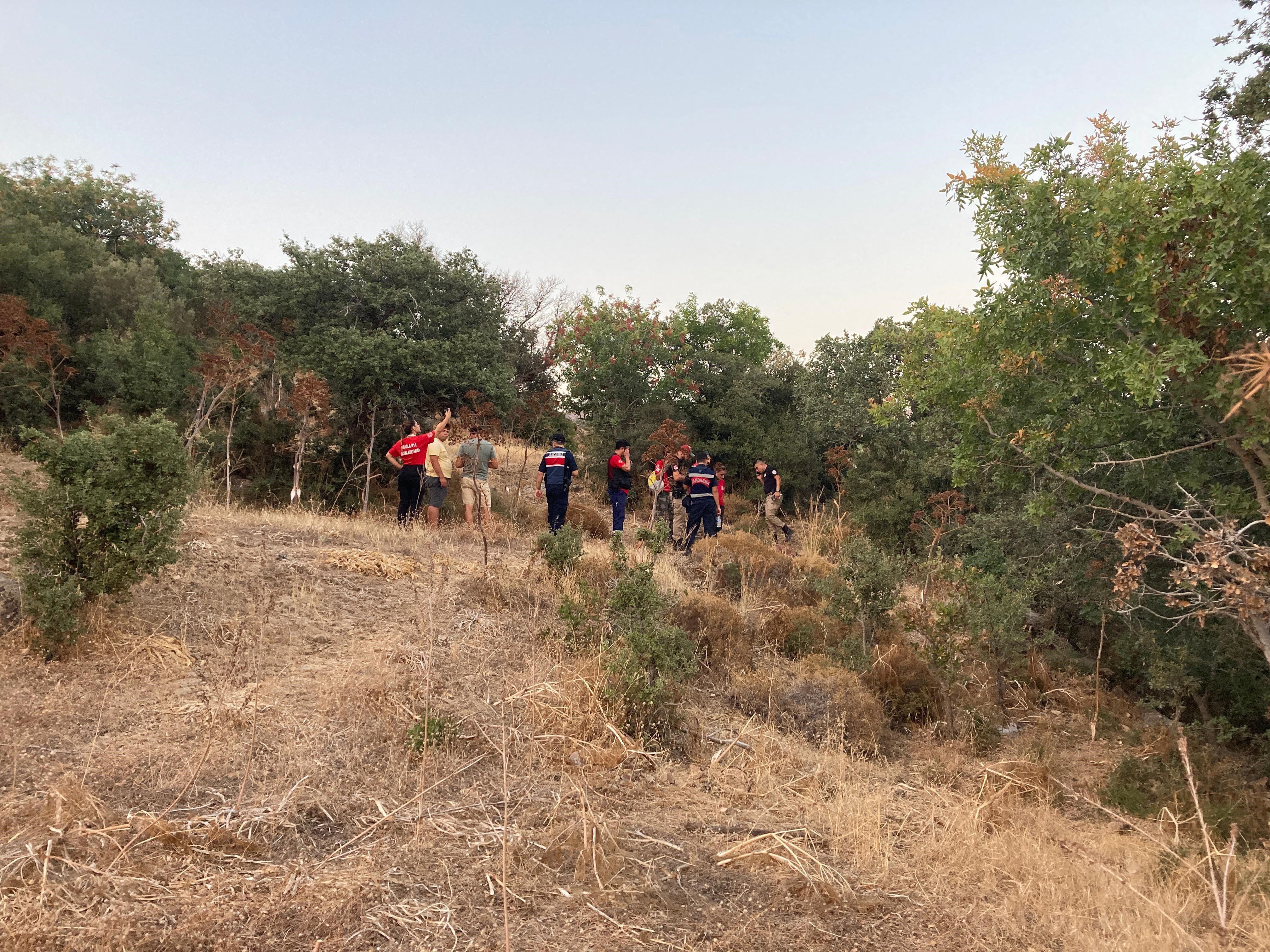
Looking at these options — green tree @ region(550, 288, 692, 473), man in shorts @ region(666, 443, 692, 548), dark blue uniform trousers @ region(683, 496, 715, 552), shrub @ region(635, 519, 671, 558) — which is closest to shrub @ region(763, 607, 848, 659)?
shrub @ region(635, 519, 671, 558)

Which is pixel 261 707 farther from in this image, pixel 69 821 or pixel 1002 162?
pixel 1002 162

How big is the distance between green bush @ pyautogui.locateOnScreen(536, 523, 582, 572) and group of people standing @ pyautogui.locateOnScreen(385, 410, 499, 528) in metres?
2.75

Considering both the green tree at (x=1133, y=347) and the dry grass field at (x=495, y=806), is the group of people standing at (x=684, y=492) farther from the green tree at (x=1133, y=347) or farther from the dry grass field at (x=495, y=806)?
the green tree at (x=1133, y=347)

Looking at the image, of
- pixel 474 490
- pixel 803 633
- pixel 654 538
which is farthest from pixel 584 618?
pixel 474 490

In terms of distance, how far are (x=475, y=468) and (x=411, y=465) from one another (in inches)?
34.1

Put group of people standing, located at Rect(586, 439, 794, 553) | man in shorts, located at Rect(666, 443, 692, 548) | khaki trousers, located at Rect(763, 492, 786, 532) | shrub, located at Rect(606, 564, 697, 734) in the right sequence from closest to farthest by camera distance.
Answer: shrub, located at Rect(606, 564, 697, 734) → man in shorts, located at Rect(666, 443, 692, 548) → group of people standing, located at Rect(586, 439, 794, 553) → khaki trousers, located at Rect(763, 492, 786, 532)

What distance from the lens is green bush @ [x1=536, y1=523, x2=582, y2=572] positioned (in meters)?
8.21

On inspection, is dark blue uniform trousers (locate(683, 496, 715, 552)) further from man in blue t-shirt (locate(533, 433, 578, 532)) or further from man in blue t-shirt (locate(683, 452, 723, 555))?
man in blue t-shirt (locate(533, 433, 578, 532))

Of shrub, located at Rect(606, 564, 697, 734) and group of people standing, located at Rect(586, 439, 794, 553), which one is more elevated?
group of people standing, located at Rect(586, 439, 794, 553)

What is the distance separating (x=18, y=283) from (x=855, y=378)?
1786 centimetres

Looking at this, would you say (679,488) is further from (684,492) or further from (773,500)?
(773,500)

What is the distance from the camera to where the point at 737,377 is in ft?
62.8

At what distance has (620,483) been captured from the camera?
11.9 m

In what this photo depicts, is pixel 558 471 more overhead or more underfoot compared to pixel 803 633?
more overhead
